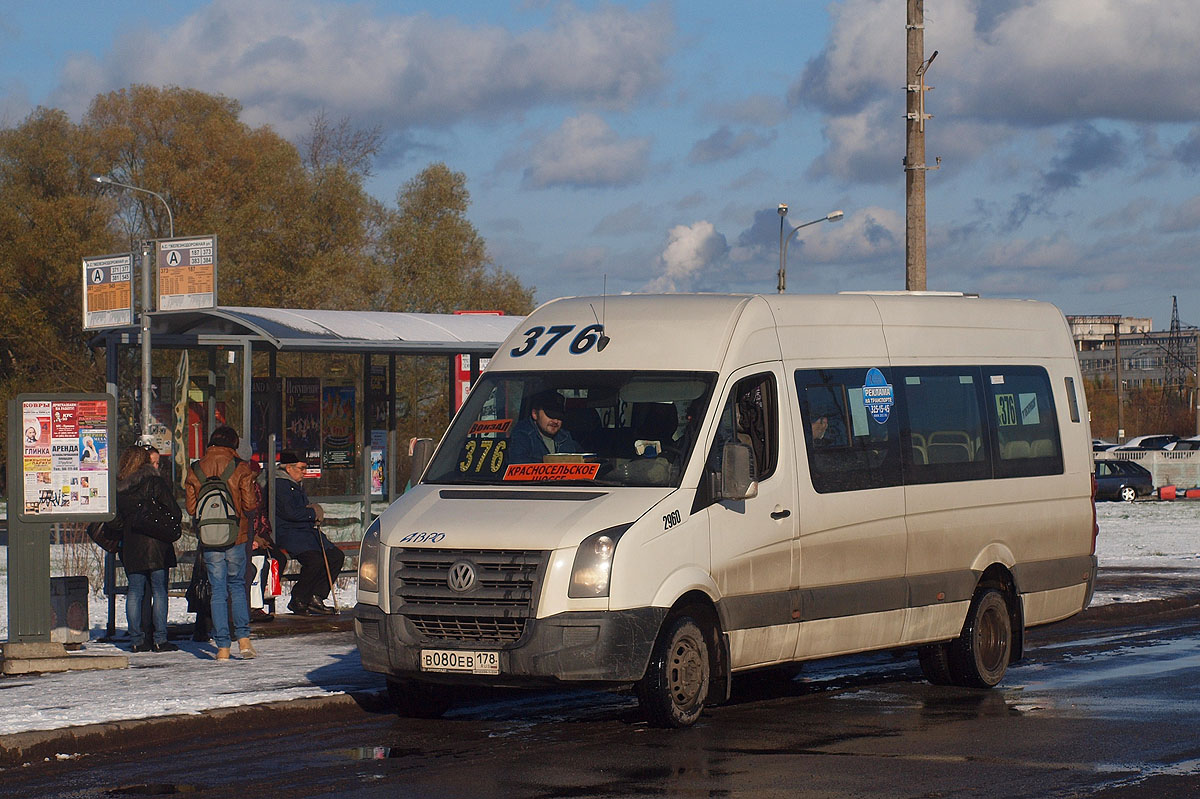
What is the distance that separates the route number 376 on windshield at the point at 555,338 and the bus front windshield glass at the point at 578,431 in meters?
0.24

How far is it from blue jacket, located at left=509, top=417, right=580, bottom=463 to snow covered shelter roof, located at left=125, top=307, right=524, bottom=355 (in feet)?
24.7

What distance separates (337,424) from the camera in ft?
67.1

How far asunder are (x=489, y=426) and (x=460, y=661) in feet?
5.70

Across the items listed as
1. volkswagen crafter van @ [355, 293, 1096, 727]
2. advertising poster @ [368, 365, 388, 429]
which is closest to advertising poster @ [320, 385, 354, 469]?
advertising poster @ [368, 365, 388, 429]

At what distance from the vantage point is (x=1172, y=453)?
201 feet

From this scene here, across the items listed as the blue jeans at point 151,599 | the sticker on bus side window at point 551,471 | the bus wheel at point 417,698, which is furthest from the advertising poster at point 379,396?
the sticker on bus side window at point 551,471

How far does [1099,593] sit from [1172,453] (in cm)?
4525

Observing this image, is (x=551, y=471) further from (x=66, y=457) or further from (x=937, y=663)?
(x=66, y=457)

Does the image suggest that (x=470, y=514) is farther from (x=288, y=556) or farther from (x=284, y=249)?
(x=284, y=249)

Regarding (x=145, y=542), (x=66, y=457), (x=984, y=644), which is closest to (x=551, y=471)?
(x=984, y=644)

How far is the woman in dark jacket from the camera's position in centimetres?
1402

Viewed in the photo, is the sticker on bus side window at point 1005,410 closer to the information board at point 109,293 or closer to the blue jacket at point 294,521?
the blue jacket at point 294,521

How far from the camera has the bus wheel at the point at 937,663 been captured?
12180 millimetres

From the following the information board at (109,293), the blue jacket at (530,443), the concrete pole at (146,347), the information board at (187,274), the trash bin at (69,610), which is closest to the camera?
the blue jacket at (530,443)
